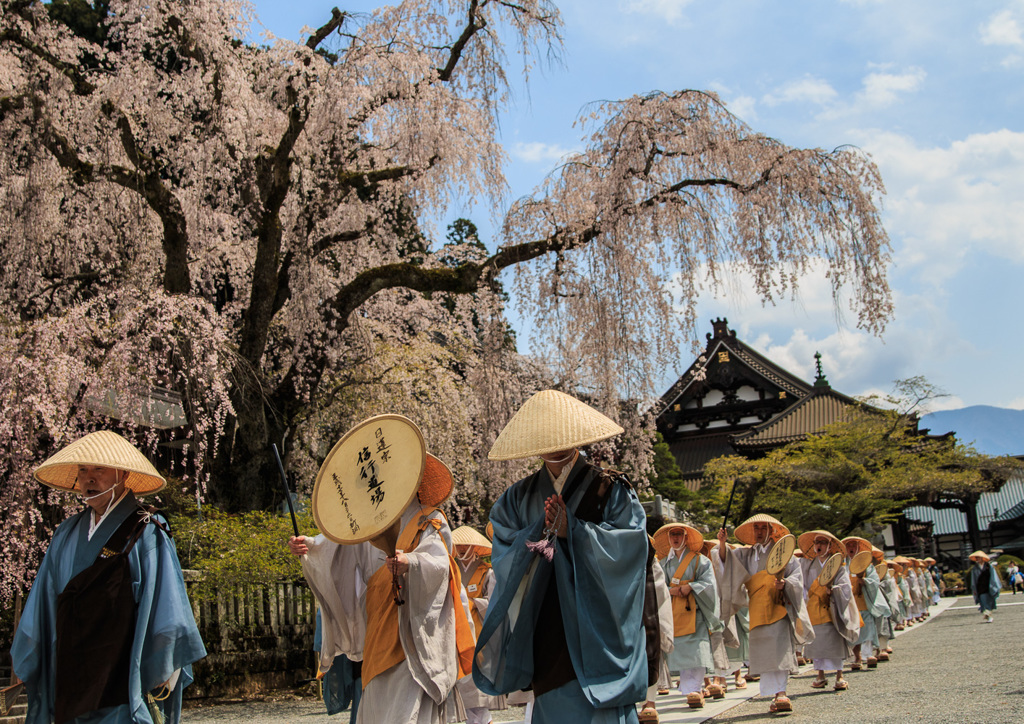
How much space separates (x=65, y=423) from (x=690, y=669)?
20.9ft

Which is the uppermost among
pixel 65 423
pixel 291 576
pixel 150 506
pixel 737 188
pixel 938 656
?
pixel 737 188

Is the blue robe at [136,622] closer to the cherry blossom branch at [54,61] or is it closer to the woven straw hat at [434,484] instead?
the woven straw hat at [434,484]

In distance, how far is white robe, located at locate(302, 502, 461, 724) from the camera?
4281mm

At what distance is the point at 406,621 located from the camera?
14.3 feet

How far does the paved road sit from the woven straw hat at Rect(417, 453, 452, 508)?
3873 mm

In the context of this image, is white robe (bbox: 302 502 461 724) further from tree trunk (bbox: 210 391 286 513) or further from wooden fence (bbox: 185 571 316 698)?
tree trunk (bbox: 210 391 286 513)

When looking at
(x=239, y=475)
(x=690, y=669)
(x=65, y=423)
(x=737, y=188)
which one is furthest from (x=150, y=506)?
(x=737, y=188)

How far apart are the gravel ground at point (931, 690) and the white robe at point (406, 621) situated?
3.74 metres

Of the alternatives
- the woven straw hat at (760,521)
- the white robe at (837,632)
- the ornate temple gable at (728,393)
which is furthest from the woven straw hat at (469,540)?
the ornate temple gable at (728,393)

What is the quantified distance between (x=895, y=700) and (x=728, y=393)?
102ft

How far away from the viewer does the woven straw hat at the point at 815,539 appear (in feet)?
36.2

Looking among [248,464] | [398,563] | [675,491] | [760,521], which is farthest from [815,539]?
[675,491]

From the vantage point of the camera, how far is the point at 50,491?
8.69 m

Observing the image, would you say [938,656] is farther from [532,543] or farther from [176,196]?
[176,196]
